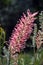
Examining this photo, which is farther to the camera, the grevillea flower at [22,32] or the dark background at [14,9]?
the dark background at [14,9]

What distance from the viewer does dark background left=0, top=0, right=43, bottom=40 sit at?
980 centimetres

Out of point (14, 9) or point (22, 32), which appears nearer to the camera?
point (22, 32)

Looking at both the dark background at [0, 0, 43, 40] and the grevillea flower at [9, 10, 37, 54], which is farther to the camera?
the dark background at [0, 0, 43, 40]

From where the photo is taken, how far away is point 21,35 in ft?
6.41

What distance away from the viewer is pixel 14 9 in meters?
10.1

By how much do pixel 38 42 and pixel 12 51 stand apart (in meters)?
0.21

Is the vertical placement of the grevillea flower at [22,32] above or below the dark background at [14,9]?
below

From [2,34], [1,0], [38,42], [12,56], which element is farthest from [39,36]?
[1,0]

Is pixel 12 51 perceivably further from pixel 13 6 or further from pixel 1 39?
pixel 13 6

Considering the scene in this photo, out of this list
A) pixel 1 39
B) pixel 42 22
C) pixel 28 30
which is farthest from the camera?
pixel 1 39

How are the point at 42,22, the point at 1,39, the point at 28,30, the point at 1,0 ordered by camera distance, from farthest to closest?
the point at 1,0, the point at 1,39, the point at 42,22, the point at 28,30

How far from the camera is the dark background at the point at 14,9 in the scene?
9.80 meters

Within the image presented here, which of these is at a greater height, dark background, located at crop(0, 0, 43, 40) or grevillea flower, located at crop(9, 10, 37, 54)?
dark background, located at crop(0, 0, 43, 40)

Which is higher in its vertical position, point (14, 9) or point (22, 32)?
point (14, 9)
